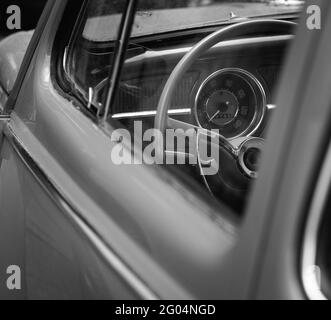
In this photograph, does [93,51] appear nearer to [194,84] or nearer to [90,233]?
[194,84]

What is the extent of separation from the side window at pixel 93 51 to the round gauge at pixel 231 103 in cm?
59

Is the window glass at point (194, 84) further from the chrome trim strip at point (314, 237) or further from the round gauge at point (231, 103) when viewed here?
the chrome trim strip at point (314, 237)

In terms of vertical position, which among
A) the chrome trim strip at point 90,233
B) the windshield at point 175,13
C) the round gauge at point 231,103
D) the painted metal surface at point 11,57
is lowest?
the chrome trim strip at point 90,233

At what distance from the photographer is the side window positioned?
2066 mm

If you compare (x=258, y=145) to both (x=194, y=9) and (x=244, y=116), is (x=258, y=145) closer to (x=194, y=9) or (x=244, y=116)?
(x=244, y=116)

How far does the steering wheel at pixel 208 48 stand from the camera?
212cm

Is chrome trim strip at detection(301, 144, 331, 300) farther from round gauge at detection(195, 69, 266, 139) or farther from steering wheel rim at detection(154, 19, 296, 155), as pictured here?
round gauge at detection(195, 69, 266, 139)

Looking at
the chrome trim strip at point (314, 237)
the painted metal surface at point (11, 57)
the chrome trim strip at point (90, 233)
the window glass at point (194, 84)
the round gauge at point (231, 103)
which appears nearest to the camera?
the chrome trim strip at point (314, 237)

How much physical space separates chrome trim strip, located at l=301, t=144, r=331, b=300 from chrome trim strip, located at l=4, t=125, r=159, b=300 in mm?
309

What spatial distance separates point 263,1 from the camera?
296cm

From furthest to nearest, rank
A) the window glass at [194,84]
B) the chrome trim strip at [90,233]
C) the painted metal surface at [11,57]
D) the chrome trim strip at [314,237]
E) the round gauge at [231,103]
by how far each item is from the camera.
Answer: the painted metal surface at [11,57], the round gauge at [231,103], the window glass at [194,84], the chrome trim strip at [90,233], the chrome trim strip at [314,237]

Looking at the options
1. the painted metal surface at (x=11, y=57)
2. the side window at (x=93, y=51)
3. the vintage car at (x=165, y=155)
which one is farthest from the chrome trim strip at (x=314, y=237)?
the painted metal surface at (x=11, y=57)
